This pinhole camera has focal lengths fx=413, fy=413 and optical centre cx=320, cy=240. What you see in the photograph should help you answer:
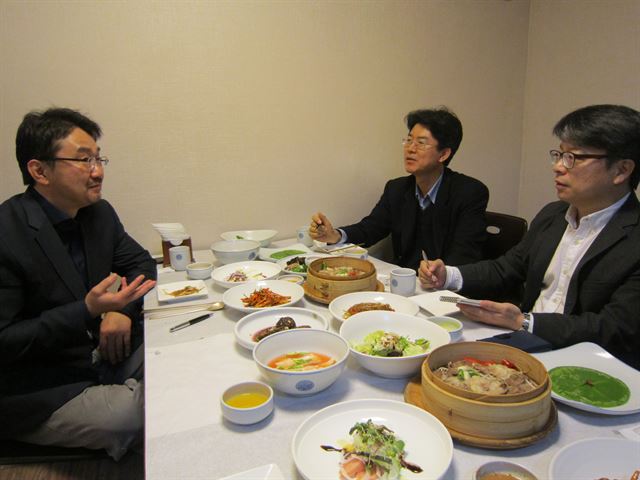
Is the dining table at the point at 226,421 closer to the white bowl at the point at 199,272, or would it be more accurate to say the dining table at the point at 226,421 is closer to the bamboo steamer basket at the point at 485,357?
the bamboo steamer basket at the point at 485,357

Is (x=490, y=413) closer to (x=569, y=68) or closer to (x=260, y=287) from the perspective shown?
(x=260, y=287)

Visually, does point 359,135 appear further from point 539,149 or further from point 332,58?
point 539,149

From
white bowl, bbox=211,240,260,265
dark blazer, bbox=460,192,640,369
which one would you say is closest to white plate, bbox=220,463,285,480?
dark blazer, bbox=460,192,640,369

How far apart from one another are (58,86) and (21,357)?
144cm

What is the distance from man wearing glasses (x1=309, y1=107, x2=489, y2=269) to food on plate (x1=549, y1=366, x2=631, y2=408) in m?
1.25

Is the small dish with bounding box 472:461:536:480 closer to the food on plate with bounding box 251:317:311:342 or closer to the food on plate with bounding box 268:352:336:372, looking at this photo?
the food on plate with bounding box 268:352:336:372

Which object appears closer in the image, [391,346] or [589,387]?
[589,387]

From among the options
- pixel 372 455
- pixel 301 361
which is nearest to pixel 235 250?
pixel 301 361

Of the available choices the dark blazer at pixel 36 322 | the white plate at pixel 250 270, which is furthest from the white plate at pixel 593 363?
the dark blazer at pixel 36 322

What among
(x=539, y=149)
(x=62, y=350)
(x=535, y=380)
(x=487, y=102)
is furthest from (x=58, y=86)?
(x=539, y=149)

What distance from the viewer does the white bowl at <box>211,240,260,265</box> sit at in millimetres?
2145

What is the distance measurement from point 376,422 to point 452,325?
21.4 inches

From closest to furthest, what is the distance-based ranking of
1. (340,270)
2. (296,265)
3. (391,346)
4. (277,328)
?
(391,346) → (277,328) → (340,270) → (296,265)

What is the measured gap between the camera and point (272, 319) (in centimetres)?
145
